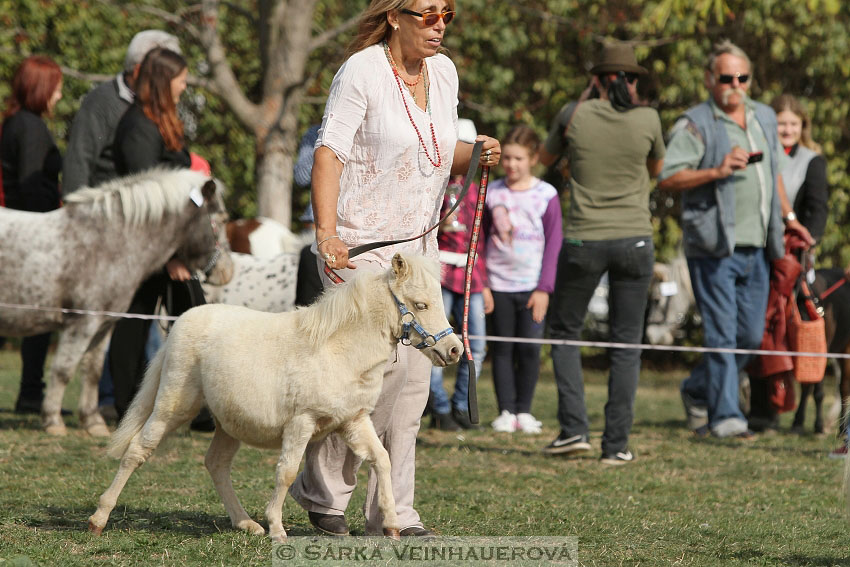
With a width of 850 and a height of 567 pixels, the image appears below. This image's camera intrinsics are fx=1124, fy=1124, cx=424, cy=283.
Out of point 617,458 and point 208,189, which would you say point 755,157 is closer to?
point 617,458

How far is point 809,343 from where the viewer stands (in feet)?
27.6

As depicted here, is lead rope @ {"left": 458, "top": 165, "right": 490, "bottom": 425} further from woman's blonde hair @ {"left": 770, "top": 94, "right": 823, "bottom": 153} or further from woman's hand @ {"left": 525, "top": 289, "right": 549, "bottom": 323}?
woman's blonde hair @ {"left": 770, "top": 94, "right": 823, "bottom": 153}

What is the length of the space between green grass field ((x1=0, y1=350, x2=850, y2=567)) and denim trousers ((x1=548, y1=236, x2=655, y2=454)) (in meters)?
0.32

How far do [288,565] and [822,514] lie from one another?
3.00 m

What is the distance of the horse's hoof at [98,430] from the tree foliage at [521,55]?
7.11 m

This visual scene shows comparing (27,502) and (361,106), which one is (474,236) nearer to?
(361,106)

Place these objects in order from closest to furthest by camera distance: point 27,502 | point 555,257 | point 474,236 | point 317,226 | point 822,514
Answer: point 317,226 → point 474,236 → point 27,502 → point 822,514 → point 555,257

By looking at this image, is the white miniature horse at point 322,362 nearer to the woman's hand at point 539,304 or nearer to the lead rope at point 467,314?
the lead rope at point 467,314

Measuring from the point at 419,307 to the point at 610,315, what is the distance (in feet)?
10.5

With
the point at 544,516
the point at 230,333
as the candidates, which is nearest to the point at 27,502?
the point at 230,333

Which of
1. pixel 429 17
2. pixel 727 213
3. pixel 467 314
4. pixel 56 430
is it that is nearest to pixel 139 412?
pixel 467 314

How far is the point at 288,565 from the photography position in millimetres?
3996

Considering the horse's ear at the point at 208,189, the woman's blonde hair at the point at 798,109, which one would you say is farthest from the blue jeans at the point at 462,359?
the woman's blonde hair at the point at 798,109

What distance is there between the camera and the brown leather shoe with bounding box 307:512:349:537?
4.58 m
